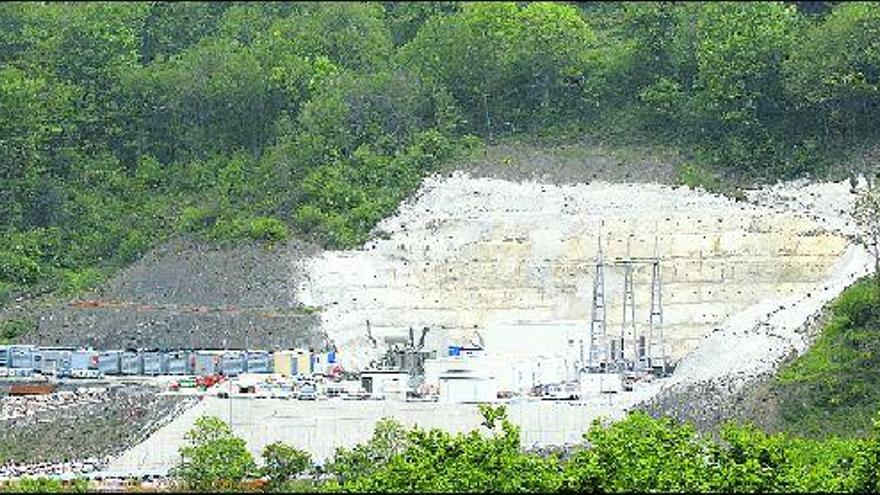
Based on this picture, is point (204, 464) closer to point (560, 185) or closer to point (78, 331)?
point (78, 331)

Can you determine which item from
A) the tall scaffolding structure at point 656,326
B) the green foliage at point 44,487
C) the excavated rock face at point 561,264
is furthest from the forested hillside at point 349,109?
the green foliage at point 44,487

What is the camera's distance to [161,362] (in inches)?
3044

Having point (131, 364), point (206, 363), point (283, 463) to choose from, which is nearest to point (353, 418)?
point (206, 363)

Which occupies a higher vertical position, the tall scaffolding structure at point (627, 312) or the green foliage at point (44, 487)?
the tall scaffolding structure at point (627, 312)

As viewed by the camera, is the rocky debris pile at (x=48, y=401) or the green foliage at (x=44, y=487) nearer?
the green foliage at (x=44, y=487)

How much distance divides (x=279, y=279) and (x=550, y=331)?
962 centimetres

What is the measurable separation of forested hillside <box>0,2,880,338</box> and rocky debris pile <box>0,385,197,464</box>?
1133 centimetres

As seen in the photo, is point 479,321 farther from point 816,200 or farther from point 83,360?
point 83,360

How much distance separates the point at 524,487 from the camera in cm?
5784

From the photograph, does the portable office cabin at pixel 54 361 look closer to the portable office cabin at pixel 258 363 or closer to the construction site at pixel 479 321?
the construction site at pixel 479 321

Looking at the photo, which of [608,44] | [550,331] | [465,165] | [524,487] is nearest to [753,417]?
[550,331]

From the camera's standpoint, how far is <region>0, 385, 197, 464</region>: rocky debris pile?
70.8 m

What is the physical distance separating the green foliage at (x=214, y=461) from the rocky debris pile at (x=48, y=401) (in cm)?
817

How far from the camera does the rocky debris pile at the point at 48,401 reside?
74.0 metres
